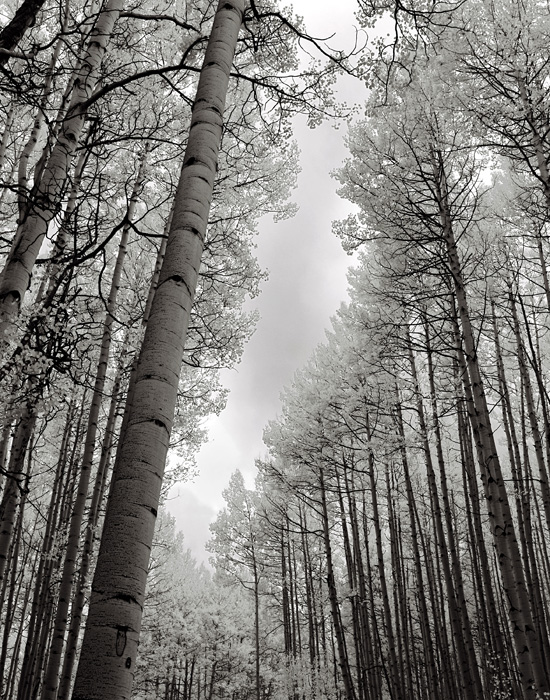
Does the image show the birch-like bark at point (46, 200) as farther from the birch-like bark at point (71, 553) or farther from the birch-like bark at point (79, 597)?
the birch-like bark at point (79, 597)

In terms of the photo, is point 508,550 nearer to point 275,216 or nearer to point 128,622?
point 128,622

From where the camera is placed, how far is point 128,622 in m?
1.20

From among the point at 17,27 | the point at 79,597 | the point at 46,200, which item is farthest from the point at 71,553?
the point at 17,27

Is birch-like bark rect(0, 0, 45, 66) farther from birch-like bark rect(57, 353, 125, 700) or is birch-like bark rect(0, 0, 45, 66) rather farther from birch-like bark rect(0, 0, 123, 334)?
birch-like bark rect(57, 353, 125, 700)

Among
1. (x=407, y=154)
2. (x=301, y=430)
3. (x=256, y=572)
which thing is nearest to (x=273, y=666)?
(x=256, y=572)

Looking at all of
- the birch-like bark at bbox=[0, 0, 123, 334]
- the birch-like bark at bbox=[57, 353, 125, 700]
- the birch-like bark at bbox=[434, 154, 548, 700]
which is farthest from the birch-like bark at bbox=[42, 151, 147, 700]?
the birch-like bark at bbox=[434, 154, 548, 700]

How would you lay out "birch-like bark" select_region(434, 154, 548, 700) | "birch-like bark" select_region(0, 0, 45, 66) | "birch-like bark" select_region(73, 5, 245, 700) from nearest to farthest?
"birch-like bark" select_region(73, 5, 245, 700) → "birch-like bark" select_region(0, 0, 45, 66) → "birch-like bark" select_region(434, 154, 548, 700)

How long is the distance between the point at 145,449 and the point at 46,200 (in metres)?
2.10

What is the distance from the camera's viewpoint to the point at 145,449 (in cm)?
144

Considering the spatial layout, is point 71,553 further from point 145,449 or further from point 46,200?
point 145,449

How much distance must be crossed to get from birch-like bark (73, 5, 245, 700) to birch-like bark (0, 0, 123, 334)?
3.85ft

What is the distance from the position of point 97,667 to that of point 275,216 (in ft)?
26.1

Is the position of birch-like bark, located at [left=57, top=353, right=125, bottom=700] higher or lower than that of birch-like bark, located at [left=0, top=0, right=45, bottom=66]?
lower

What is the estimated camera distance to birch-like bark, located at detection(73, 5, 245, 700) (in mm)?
1146
